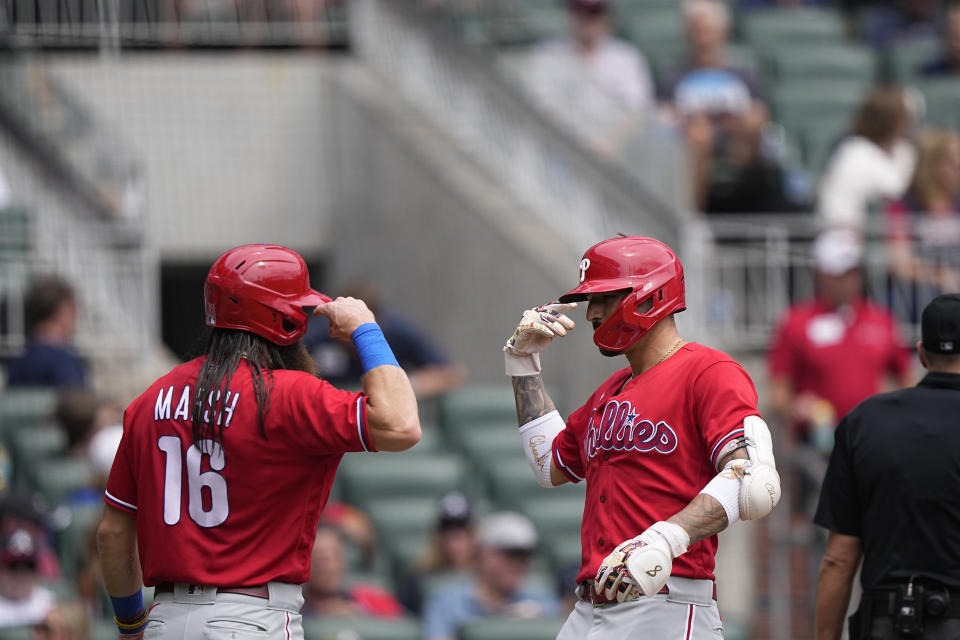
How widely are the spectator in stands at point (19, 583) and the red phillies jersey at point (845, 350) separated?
13.6 feet

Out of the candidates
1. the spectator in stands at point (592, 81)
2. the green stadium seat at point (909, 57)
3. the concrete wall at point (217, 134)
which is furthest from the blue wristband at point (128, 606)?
the green stadium seat at point (909, 57)

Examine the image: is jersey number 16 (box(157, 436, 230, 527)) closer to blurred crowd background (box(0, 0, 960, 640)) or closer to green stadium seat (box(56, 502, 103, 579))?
blurred crowd background (box(0, 0, 960, 640))

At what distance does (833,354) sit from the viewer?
31.2 feet

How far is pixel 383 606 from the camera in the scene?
891cm

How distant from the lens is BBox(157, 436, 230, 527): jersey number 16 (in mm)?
5113

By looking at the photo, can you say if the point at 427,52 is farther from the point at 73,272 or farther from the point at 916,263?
the point at 916,263

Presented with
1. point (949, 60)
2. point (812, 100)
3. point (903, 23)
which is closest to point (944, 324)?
point (812, 100)

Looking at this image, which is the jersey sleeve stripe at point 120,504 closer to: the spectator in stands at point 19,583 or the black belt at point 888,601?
the black belt at point 888,601

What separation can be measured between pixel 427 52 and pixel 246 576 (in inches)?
347

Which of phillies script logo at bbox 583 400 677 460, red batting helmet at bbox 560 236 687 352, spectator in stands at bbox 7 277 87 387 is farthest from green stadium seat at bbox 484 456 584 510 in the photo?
red batting helmet at bbox 560 236 687 352

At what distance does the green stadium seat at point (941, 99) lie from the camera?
13.6 meters

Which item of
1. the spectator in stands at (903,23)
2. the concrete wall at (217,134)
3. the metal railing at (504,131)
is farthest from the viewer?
the spectator in stands at (903,23)

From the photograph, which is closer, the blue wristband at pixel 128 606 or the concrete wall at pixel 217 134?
the blue wristband at pixel 128 606

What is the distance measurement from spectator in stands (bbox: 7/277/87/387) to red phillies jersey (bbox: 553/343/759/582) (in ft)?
18.4
